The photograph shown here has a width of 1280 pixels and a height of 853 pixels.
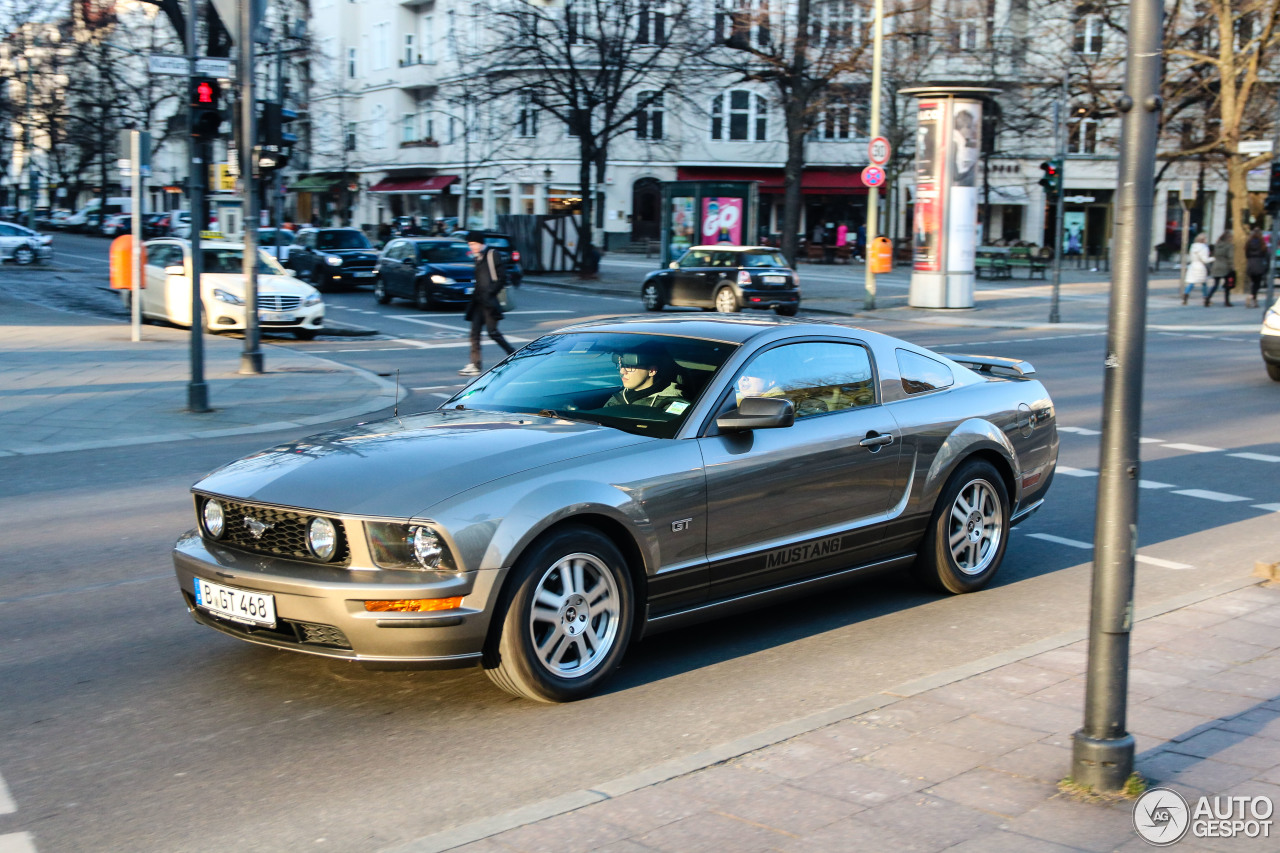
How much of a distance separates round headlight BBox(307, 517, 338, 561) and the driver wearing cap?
1.55m

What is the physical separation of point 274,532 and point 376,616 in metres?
0.58

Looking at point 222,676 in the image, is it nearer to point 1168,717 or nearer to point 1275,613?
point 1168,717

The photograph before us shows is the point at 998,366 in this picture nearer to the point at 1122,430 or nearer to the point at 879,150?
the point at 1122,430

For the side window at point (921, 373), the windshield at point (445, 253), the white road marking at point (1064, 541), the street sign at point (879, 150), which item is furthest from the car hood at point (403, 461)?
the windshield at point (445, 253)

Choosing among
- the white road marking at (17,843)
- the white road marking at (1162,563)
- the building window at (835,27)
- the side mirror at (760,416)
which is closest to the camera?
the white road marking at (17,843)

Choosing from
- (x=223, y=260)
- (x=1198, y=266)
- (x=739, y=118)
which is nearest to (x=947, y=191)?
(x=1198, y=266)

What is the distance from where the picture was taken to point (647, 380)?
5898mm

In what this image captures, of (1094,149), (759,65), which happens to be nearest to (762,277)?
(759,65)

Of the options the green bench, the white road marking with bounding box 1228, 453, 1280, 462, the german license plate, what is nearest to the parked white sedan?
the white road marking with bounding box 1228, 453, 1280, 462

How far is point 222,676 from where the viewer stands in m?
5.39

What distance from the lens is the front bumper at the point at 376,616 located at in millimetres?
4656

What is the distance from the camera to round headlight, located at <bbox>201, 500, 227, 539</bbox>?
513 centimetres

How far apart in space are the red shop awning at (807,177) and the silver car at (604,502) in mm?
58172

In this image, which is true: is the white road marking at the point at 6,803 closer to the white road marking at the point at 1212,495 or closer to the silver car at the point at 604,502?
the silver car at the point at 604,502
